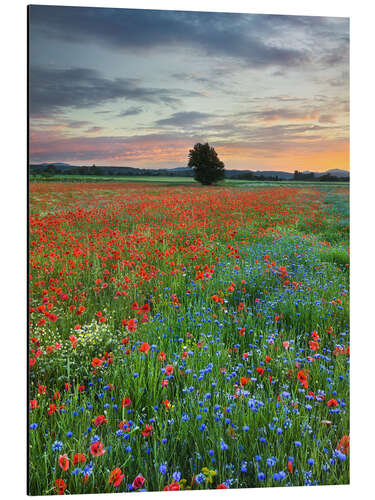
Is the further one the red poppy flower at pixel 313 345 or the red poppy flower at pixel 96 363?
the red poppy flower at pixel 313 345

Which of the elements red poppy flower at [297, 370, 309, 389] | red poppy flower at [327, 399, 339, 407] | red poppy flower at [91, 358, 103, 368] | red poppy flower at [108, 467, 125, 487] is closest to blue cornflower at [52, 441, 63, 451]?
red poppy flower at [108, 467, 125, 487]

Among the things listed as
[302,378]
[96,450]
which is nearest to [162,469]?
[96,450]

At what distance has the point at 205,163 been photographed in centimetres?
391

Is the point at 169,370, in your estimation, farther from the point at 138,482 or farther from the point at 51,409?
the point at 51,409

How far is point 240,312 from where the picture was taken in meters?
3.54

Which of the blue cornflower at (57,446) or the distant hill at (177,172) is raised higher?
the distant hill at (177,172)

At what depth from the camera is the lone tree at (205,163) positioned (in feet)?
12.7

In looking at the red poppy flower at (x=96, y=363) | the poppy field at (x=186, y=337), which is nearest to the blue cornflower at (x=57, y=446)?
the poppy field at (x=186, y=337)

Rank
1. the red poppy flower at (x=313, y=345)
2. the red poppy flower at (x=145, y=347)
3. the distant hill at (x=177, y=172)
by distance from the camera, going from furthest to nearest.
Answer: the distant hill at (x=177, y=172) → the red poppy flower at (x=313, y=345) → the red poppy flower at (x=145, y=347)

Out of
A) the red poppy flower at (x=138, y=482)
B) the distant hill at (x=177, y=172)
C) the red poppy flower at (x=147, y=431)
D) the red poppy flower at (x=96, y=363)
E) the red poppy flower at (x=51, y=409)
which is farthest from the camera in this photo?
the distant hill at (x=177, y=172)
